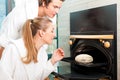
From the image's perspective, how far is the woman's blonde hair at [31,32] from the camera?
2.53ft

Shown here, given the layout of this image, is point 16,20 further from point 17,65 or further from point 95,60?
point 95,60

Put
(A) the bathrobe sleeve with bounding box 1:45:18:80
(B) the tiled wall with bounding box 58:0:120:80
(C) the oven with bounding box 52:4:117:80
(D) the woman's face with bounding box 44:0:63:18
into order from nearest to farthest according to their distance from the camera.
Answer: (A) the bathrobe sleeve with bounding box 1:45:18:80, (D) the woman's face with bounding box 44:0:63:18, (C) the oven with bounding box 52:4:117:80, (B) the tiled wall with bounding box 58:0:120:80

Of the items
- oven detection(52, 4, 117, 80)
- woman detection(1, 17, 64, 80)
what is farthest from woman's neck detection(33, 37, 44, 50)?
oven detection(52, 4, 117, 80)

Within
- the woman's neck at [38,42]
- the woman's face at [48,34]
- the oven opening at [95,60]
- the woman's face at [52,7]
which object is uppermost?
the woman's face at [52,7]

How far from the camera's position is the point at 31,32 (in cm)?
78

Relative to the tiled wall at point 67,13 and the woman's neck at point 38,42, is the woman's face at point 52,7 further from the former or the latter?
the tiled wall at point 67,13

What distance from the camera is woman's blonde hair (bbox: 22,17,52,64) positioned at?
77cm

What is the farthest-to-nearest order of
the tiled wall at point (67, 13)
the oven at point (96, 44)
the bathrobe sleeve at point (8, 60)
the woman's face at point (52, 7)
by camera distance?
the tiled wall at point (67, 13) < the oven at point (96, 44) < the woman's face at point (52, 7) < the bathrobe sleeve at point (8, 60)

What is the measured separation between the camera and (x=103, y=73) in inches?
48.1

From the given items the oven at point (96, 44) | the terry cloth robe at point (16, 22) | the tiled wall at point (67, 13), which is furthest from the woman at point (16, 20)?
the tiled wall at point (67, 13)

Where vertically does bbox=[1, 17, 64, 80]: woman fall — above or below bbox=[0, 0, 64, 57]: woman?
below

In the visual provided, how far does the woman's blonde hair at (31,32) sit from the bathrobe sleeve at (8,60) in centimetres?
4

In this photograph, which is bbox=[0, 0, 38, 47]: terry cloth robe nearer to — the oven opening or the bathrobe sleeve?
the bathrobe sleeve

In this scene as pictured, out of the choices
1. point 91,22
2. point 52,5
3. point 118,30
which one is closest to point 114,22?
point 118,30
